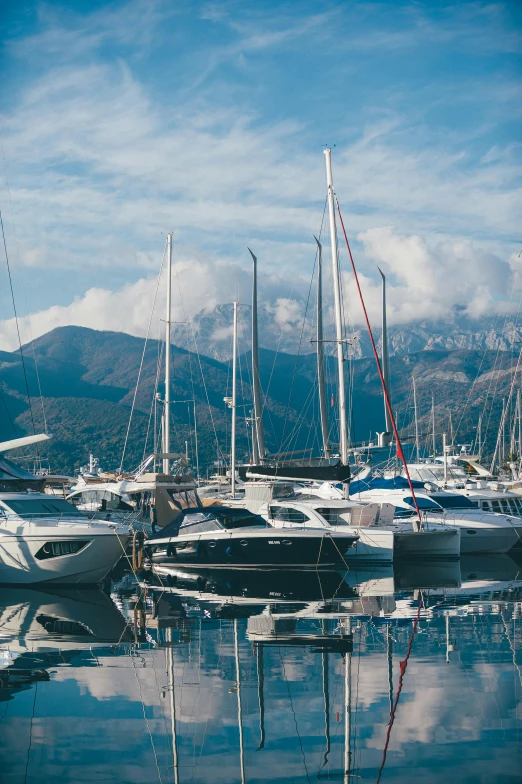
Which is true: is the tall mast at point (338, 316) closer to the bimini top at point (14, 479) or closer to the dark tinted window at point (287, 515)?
the dark tinted window at point (287, 515)

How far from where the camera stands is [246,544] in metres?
30.0

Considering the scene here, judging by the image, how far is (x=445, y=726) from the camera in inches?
449

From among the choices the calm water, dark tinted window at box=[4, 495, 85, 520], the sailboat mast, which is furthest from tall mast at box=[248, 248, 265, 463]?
the sailboat mast

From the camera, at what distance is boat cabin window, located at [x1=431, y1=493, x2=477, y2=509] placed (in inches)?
1533

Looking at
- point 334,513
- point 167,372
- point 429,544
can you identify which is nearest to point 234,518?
point 334,513

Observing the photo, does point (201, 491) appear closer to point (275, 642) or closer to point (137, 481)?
point (137, 481)

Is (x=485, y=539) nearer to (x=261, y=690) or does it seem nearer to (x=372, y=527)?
(x=372, y=527)

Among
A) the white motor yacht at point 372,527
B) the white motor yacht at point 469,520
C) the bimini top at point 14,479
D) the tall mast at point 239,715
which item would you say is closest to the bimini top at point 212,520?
the white motor yacht at point 372,527

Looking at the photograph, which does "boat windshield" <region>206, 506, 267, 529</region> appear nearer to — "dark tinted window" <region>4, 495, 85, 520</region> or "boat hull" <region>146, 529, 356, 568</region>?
"boat hull" <region>146, 529, 356, 568</region>

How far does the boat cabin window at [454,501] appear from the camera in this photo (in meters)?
38.9

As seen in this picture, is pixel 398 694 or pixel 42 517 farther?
pixel 42 517

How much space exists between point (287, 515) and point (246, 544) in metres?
3.45

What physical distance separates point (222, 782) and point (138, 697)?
3688mm

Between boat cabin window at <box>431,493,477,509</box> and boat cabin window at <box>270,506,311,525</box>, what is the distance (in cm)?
857
